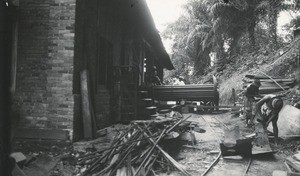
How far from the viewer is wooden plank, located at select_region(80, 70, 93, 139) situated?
5.67 metres

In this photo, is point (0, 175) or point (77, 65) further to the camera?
point (77, 65)

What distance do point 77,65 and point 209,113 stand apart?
1160 centimetres

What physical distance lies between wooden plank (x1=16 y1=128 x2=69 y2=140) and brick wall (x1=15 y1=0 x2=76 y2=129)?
0.10 m

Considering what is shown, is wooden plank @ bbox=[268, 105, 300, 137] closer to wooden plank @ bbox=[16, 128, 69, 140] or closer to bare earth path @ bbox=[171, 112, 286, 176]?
bare earth path @ bbox=[171, 112, 286, 176]

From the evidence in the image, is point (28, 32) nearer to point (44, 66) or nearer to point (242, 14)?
point (44, 66)

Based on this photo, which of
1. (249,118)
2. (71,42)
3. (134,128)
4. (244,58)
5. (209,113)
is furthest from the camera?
(244,58)

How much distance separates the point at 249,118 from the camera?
10.4 metres

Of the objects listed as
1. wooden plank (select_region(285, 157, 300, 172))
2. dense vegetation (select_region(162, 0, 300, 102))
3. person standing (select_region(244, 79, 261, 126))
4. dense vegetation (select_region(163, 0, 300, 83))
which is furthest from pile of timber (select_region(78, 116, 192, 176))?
Answer: dense vegetation (select_region(163, 0, 300, 83))

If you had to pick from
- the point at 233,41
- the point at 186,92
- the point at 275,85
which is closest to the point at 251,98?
the point at 275,85

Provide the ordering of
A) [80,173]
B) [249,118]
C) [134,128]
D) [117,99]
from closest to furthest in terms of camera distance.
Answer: [80,173], [134,128], [117,99], [249,118]

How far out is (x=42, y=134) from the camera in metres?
5.40

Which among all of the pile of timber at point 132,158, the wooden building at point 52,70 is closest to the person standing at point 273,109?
the pile of timber at point 132,158

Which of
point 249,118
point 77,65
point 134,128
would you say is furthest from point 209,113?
point 77,65

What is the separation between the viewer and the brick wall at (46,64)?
5.45 metres
